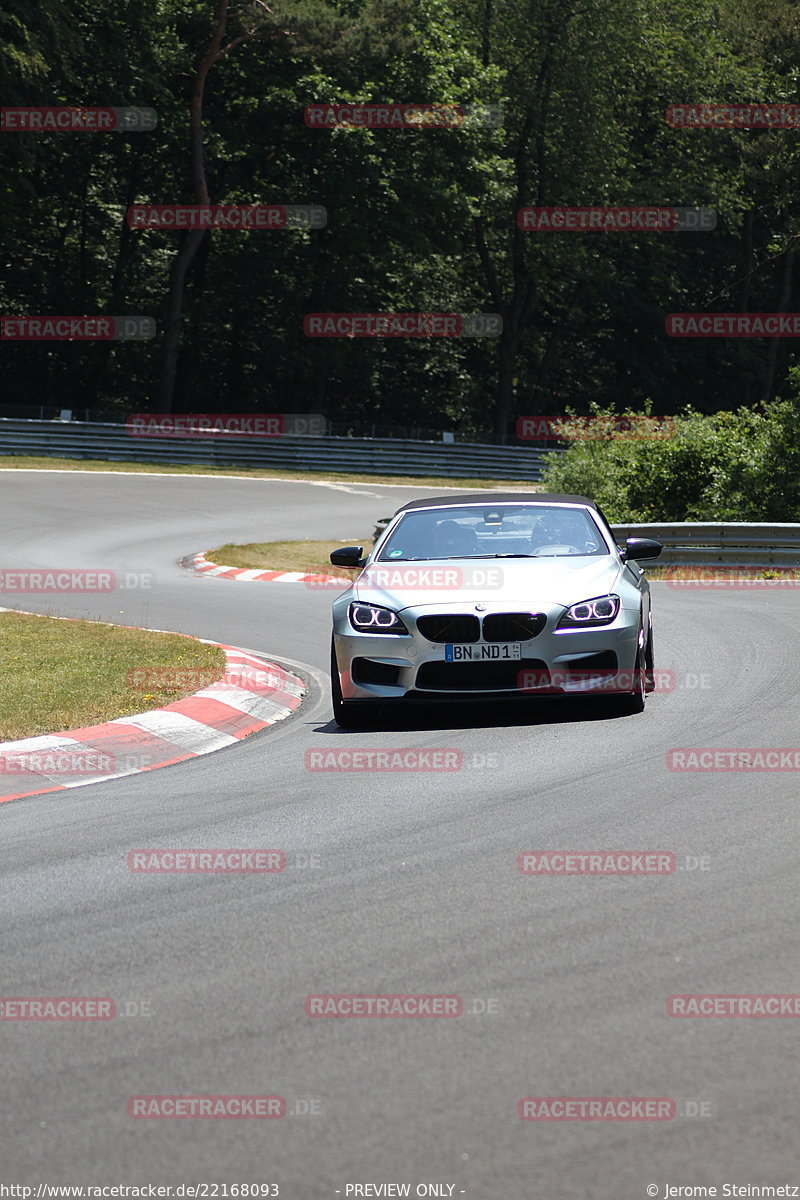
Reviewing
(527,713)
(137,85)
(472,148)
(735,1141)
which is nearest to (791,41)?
(472,148)

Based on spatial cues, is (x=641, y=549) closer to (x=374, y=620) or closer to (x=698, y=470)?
(x=374, y=620)

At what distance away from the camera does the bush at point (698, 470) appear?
24.7m

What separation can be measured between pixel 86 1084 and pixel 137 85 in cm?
4849

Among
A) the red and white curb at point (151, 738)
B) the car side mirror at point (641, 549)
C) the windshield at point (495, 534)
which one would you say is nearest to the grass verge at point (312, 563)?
the windshield at point (495, 534)

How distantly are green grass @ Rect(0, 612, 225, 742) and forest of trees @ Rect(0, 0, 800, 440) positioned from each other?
106 feet

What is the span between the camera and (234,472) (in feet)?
138

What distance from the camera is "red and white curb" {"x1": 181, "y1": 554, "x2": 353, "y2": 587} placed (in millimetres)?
21234

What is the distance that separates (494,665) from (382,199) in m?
44.6

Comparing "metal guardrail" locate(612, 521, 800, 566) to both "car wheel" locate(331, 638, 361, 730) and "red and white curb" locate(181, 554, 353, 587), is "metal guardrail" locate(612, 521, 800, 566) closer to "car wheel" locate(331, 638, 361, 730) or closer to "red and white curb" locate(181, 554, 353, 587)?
"red and white curb" locate(181, 554, 353, 587)

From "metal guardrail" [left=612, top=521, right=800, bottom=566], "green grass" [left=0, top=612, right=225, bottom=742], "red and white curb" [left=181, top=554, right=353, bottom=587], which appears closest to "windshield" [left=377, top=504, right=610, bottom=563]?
"green grass" [left=0, top=612, right=225, bottom=742]

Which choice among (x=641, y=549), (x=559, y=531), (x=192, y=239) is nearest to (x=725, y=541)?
(x=559, y=531)

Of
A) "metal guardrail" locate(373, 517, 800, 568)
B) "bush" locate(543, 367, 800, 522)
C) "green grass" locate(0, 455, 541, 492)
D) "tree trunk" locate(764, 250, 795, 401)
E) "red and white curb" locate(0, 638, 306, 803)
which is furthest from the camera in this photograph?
"tree trunk" locate(764, 250, 795, 401)

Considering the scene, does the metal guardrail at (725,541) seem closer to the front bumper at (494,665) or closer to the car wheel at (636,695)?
the car wheel at (636,695)

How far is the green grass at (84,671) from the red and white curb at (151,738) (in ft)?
0.61
